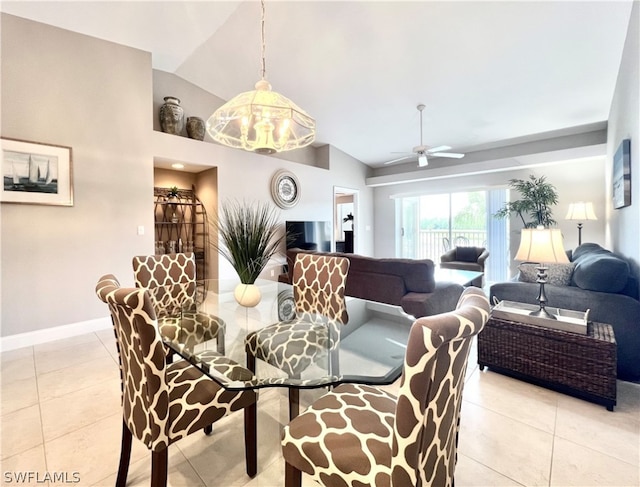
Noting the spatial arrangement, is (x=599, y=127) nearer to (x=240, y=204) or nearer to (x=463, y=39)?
(x=463, y=39)

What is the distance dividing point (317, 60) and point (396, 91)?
4.10 feet

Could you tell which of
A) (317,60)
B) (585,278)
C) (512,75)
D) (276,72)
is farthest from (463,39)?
(585,278)

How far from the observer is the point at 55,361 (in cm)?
261

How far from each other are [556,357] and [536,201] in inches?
164

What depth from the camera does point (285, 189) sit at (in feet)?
18.4

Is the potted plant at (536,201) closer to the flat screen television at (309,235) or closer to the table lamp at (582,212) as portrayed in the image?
the table lamp at (582,212)

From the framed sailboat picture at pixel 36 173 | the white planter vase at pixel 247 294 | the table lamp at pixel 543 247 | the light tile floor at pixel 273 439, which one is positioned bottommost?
the light tile floor at pixel 273 439

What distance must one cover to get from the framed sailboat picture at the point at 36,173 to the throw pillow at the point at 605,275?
5.07 m

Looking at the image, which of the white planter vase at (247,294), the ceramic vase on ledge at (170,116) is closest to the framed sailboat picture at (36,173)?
the ceramic vase on ledge at (170,116)

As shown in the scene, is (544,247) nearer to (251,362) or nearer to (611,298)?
(611,298)

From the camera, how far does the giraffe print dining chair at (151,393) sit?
1.01 metres

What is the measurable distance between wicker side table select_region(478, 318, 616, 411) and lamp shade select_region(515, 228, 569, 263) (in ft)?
1.72

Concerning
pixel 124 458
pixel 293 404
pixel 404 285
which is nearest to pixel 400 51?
pixel 404 285

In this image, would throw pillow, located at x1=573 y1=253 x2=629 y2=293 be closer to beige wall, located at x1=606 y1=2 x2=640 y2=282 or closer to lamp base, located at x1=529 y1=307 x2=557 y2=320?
beige wall, located at x1=606 y1=2 x2=640 y2=282
